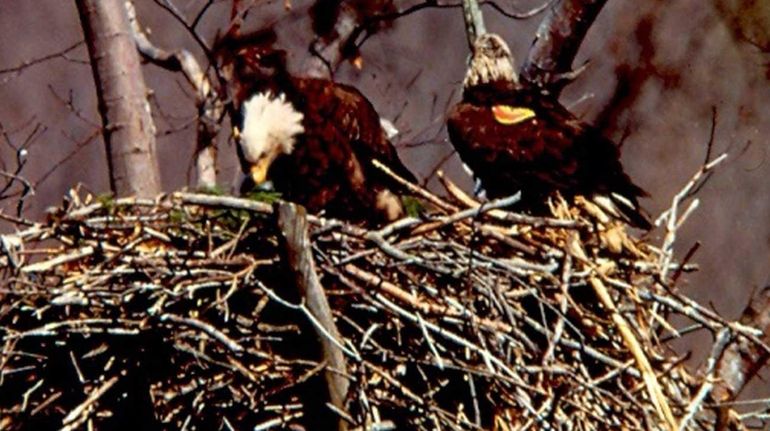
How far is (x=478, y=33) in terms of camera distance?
503 centimetres

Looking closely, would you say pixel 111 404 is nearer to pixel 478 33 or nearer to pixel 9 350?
pixel 9 350

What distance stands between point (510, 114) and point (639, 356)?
93 centimetres

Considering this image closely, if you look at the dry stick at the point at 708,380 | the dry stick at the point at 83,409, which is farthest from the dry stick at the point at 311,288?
the dry stick at the point at 708,380

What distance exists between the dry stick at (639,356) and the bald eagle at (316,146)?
66 centimetres

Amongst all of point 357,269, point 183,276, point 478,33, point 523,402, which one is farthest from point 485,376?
point 478,33

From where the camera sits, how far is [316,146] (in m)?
4.35

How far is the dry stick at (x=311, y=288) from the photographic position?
11.7 ft

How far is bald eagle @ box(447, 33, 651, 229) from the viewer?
4.38 m

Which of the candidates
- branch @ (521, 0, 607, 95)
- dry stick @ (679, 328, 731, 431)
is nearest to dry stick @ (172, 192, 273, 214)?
dry stick @ (679, 328, 731, 431)

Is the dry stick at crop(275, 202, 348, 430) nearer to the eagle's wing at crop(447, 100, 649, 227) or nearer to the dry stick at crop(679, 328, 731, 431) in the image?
the dry stick at crop(679, 328, 731, 431)

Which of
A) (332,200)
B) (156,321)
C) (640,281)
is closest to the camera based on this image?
(156,321)

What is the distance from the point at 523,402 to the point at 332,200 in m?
0.92

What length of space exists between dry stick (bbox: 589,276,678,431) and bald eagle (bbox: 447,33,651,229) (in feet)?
1.66

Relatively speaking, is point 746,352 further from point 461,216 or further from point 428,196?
point 461,216
